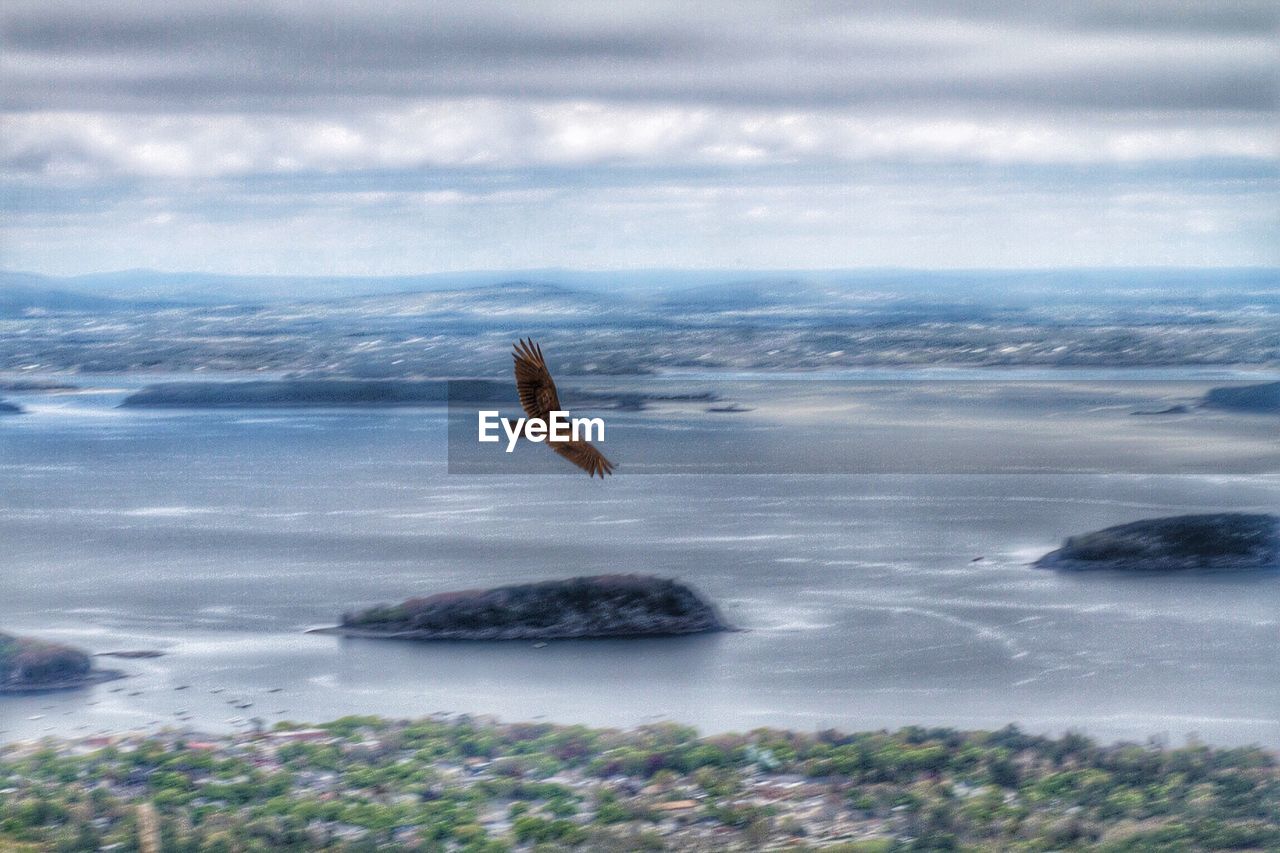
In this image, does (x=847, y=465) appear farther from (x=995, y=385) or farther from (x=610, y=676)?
(x=610, y=676)

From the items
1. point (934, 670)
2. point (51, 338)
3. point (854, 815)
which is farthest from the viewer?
point (51, 338)

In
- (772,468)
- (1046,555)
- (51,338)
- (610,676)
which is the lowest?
(610,676)

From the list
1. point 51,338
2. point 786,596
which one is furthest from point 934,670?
point 51,338

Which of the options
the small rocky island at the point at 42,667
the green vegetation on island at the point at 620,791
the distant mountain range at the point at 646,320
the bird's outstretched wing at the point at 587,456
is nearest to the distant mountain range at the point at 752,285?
the distant mountain range at the point at 646,320

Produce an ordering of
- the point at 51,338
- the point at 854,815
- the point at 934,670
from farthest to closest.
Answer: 1. the point at 51,338
2. the point at 934,670
3. the point at 854,815

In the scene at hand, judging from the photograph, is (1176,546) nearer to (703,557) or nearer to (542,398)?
(703,557)

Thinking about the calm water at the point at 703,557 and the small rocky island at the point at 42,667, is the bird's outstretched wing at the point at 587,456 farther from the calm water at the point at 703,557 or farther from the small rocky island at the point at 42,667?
the small rocky island at the point at 42,667
